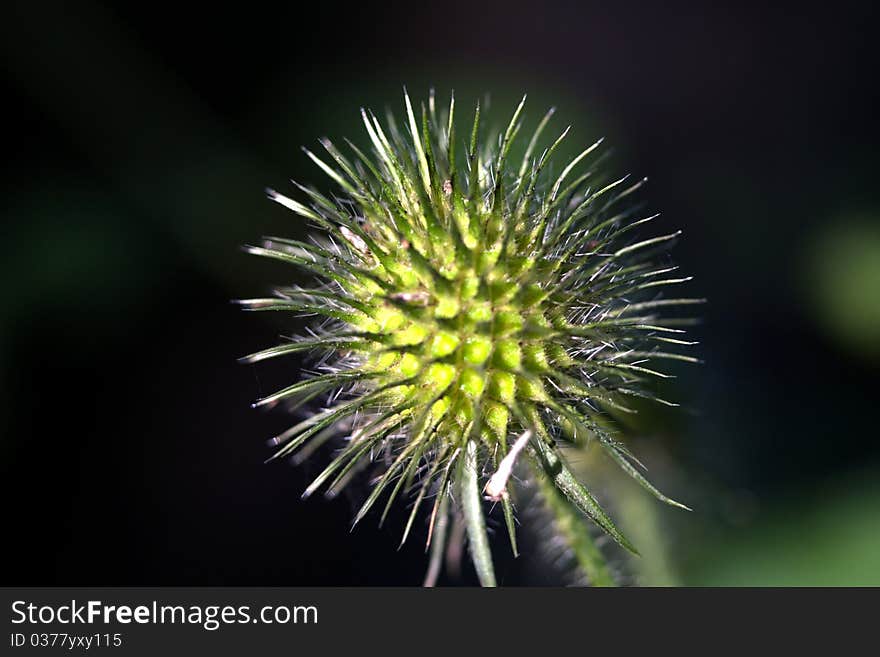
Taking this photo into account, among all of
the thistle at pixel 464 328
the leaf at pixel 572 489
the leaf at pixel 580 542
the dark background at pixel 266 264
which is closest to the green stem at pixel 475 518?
the thistle at pixel 464 328

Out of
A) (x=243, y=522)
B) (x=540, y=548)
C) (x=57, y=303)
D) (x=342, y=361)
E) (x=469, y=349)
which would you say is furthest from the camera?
(x=243, y=522)

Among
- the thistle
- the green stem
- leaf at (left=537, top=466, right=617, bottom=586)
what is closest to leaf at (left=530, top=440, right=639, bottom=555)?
the thistle

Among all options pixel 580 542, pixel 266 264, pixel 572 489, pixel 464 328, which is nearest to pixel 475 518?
pixel 572 489

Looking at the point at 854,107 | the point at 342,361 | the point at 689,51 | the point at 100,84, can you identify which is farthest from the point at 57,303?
the point at 854,107

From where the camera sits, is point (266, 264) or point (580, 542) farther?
point (266, 264)

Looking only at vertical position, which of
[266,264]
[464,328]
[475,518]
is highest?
[266,264]

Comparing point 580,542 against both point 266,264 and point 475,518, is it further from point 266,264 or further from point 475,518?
point 266,264

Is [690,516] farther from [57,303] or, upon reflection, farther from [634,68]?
[57,303]

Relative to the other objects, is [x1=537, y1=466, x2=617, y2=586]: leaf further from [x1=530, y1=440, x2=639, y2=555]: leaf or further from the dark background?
the dark background

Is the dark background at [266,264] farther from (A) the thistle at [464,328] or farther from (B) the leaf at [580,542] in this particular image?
(A) the thistle at [464,328]
